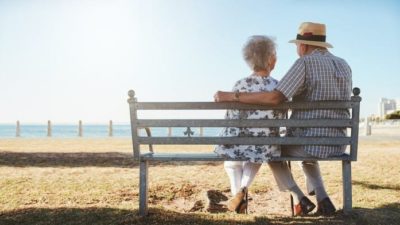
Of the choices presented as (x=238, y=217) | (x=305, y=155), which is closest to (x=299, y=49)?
(x=305, y=155)

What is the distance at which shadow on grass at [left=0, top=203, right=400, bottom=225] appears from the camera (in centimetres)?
392

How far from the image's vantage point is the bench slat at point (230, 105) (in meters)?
3.86

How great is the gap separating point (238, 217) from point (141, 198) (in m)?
0.90

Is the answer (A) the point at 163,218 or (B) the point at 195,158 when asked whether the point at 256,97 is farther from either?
(A) the point at 163,218

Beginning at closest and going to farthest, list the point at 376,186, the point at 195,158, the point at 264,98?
the point at 264,98, the point at 195,158, the point at 376,186

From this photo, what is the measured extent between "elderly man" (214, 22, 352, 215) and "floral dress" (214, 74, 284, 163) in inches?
7.3

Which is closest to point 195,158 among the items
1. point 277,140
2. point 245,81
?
point 277,140

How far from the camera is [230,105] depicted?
154 inches

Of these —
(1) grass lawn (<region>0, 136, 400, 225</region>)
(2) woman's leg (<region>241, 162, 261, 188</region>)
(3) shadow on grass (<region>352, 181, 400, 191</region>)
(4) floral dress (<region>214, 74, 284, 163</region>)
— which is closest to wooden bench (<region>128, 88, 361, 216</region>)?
(4) floral dress (<region>214, 74, 284, 163</region>)

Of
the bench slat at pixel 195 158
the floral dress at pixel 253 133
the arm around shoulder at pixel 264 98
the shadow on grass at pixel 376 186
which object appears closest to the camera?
the arm around shoulder at pixel 264 98

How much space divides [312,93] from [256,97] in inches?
22.2

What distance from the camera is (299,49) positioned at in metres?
4.36

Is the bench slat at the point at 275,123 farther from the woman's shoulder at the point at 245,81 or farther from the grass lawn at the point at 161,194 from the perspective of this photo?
the grass lawn at the point at 161,194

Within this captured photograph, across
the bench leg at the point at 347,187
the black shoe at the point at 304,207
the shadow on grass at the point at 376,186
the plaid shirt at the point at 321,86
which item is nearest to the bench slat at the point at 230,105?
the plaid shirt at the point at 321,86
